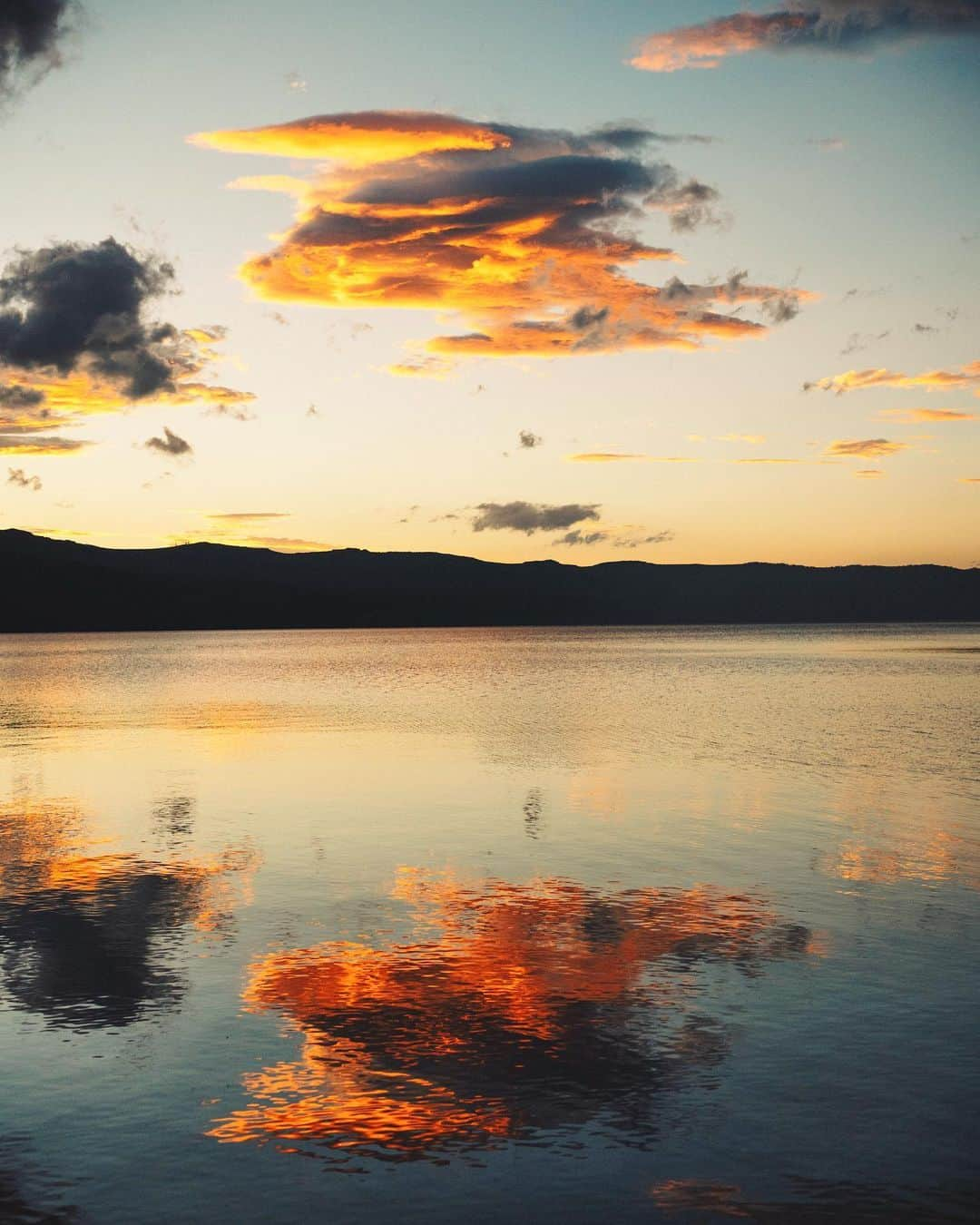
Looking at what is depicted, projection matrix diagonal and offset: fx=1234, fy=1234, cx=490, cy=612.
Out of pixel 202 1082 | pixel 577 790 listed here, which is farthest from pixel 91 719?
pixel 202 1082

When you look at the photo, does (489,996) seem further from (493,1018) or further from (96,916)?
(96,916)

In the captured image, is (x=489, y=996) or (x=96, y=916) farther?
(x=96, y=916)

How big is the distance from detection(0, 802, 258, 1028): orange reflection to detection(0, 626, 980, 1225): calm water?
10 centimetres

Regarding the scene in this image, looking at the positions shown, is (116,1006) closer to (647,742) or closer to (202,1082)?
(202,1082)

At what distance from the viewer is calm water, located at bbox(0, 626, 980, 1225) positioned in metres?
12.3

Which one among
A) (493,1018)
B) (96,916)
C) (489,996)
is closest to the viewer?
(493,1018)

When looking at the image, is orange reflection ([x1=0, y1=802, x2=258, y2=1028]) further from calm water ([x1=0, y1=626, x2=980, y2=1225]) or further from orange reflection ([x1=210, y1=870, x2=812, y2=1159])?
orange reflection ([x1=210, y1=870, x2=812, y2=1159])

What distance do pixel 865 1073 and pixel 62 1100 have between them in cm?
945

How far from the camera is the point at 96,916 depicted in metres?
22.8

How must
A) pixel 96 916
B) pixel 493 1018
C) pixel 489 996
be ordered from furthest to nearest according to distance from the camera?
pixel 96 916, pixel 489 996, pixel 493 1018

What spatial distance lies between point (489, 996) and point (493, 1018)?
99cm

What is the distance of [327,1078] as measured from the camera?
14539 millimetres

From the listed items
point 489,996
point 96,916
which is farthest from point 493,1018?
point 96,916

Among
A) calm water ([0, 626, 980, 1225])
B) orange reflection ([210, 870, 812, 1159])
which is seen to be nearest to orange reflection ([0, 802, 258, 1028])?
calm water ([0, 626, 980, 1225])
